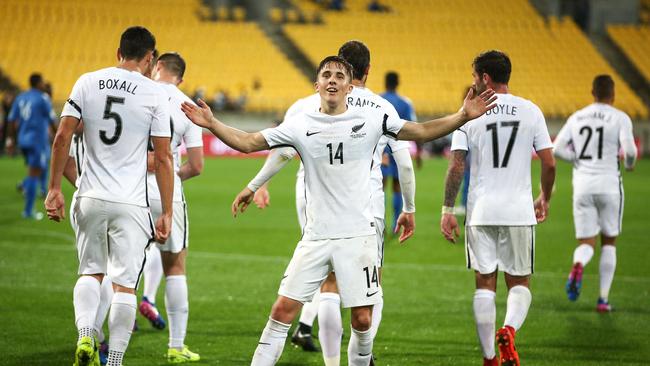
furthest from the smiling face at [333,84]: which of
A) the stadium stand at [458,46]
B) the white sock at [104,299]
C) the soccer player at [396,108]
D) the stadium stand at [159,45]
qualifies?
the stadium stand at [458,46]

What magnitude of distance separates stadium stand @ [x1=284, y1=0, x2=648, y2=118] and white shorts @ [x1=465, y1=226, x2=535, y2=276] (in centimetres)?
3063

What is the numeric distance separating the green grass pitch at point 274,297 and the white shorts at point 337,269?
1.90 meters

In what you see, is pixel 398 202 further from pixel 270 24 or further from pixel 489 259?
pixel 270 24

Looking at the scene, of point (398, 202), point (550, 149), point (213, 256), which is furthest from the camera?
point (398, 202)

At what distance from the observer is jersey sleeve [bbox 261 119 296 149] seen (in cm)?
592

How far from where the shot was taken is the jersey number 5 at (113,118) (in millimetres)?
6281

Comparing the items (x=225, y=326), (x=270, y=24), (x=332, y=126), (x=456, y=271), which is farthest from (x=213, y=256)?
(x=270, y=24)

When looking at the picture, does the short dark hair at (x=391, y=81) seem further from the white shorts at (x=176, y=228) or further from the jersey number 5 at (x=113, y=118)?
the jersey number 5 at (x=113, y=118)

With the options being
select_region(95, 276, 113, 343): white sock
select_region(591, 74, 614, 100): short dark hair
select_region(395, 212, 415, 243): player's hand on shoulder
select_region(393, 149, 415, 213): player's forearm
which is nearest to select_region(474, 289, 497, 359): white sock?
select_region(395, 212, 415, 243): player's hand on shoulder

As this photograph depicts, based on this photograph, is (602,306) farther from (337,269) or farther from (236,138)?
(236,138)

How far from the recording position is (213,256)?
1327cm

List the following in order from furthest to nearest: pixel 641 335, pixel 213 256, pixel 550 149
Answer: pixel 213 256 < pixel 641 335 < pixel 550 149

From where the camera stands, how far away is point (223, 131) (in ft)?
19.1

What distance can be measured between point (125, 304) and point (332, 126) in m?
1.82
